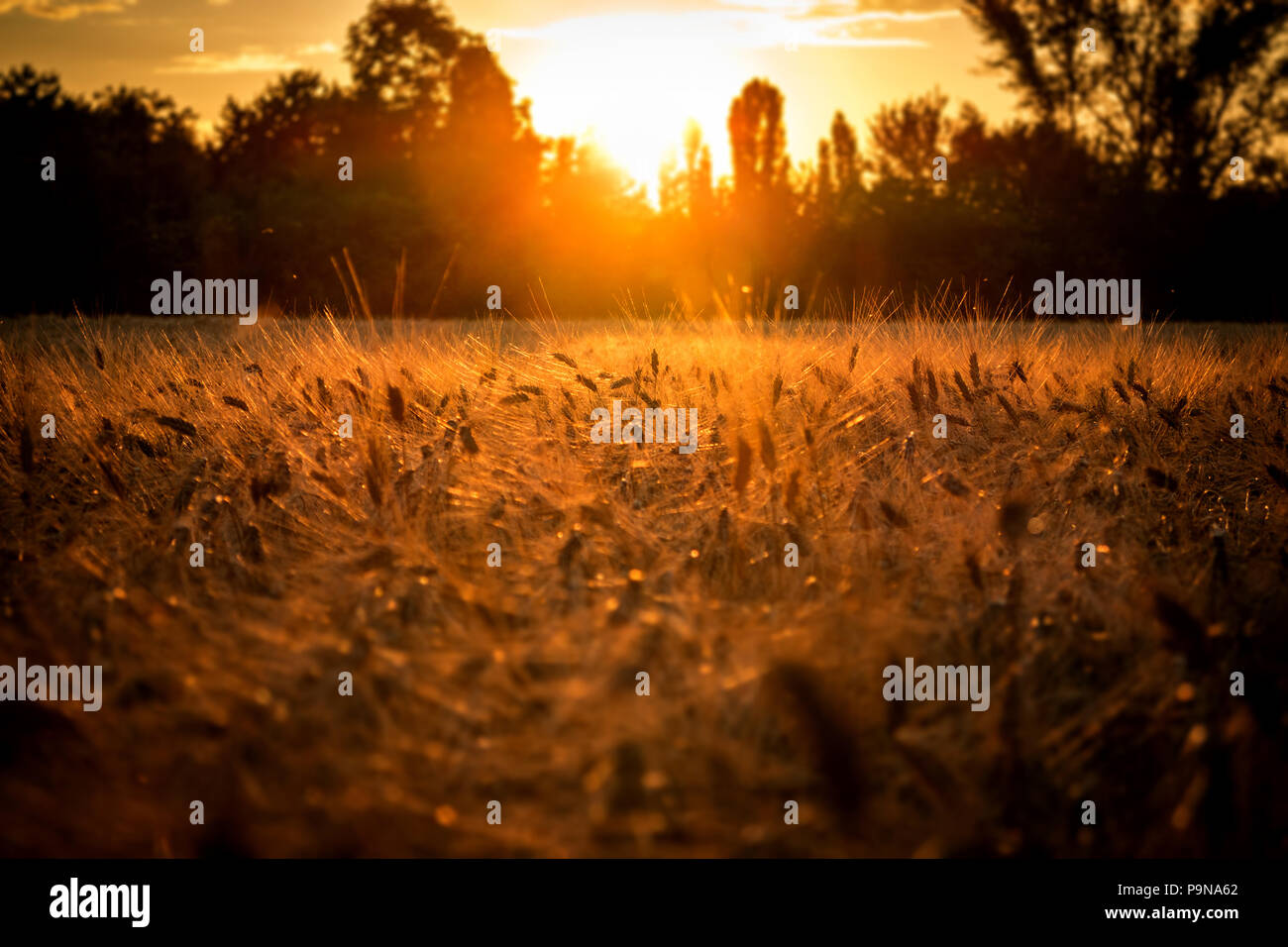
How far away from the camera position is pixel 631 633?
Result: 2055mm

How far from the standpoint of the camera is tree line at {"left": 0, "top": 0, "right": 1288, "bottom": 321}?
20328mm

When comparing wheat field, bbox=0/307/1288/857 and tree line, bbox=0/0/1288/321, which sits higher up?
tree line, bbox=0/0/1288/321

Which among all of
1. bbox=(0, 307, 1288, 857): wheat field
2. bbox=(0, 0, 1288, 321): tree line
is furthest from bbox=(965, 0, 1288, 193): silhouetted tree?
bbox=(0, 307, 1288, 857): wheat field

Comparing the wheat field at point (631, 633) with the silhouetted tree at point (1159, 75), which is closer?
the wheat field at point (631, 633)

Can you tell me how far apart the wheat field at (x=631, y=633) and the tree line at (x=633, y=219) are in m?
15.8

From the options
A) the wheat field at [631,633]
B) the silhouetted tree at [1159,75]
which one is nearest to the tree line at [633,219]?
the silhouetted tree at [1159,75]

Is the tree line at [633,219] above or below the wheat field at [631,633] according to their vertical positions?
above

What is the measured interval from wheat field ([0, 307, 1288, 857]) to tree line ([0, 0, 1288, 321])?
15782 millimetres

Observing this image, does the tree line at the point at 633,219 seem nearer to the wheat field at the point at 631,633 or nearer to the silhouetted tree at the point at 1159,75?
the silhouetted tree at the point at 1159,75

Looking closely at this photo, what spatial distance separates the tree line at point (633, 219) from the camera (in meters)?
20.3

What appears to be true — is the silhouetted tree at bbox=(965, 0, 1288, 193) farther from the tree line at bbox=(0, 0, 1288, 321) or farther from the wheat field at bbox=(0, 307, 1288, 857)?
the wheat field at bbox=(0, 307, 1288, 857)
